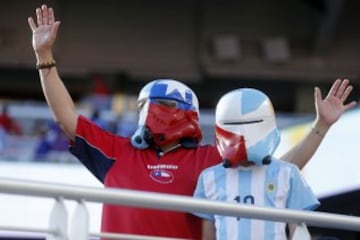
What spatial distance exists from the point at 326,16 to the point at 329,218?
9375 millimetres

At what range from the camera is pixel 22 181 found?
1.64 meters

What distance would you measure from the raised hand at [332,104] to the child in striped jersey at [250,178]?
29 cm

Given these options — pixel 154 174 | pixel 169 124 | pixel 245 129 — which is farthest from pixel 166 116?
pixel 245 129

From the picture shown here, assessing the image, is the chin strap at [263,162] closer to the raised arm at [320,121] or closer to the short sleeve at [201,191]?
the short sleeve at [201,191]

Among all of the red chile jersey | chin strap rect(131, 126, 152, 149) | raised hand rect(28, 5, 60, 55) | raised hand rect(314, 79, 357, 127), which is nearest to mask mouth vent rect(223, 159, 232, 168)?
the red chile jersey

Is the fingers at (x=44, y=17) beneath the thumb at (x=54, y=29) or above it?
above

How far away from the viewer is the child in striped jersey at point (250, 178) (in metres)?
2.13

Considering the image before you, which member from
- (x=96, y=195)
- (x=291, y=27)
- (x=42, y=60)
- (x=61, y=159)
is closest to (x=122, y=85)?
(x=291, y=27)

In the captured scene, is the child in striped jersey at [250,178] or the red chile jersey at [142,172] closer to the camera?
the child in striped jersey at [250,178]

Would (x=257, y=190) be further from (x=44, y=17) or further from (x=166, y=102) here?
(x=44, y=17)

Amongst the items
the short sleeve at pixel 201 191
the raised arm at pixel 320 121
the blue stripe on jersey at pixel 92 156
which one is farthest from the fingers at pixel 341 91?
the blue stripe on jersey at pixel 92 156

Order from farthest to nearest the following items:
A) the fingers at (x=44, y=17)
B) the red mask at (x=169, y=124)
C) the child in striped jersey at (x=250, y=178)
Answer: the fingers at (x=44, y=17) < the red mask at (x=169, y=124) < the child in striped jersey at (x=250, y=178)

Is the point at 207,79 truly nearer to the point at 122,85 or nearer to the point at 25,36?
the point at 122,85

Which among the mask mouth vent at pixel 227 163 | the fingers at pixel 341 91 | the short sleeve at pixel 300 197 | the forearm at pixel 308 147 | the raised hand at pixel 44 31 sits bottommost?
the short sleeve at pixel 300 197
